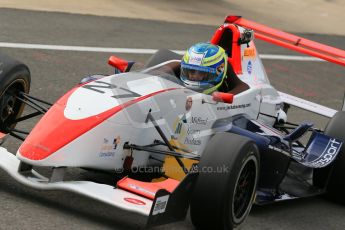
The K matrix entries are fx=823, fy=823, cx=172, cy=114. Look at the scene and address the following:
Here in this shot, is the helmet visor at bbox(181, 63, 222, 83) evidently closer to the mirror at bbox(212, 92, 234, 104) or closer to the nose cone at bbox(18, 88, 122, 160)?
the mirror at bbox(212, 92, 234, 104)

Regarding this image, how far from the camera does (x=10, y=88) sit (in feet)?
23.1

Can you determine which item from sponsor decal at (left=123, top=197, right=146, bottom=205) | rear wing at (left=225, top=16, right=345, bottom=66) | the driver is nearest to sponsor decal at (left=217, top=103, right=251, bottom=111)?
the driver

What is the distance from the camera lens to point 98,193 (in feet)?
18.7

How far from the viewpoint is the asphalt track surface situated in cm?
590

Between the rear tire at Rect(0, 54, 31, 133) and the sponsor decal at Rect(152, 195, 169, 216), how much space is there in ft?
6.40

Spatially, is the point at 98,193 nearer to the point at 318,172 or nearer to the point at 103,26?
the point at 318,172

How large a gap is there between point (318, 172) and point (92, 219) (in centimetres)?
264

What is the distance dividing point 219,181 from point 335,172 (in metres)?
2.13

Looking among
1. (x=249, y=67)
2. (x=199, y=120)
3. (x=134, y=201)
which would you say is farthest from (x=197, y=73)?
(x=134, y=201)

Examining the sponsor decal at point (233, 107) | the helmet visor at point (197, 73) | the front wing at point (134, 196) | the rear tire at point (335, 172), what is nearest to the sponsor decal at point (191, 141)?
the sponsor decal at point (233, 107)

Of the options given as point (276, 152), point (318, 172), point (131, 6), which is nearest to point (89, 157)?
point (276, 152)

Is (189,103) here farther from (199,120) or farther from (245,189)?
(245,189)

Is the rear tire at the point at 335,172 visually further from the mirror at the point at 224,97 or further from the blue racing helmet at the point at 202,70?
the mirror at the point at 224,97

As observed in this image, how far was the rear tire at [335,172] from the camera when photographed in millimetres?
7508
